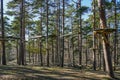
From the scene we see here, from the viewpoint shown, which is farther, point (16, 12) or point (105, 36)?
point (16, 12)

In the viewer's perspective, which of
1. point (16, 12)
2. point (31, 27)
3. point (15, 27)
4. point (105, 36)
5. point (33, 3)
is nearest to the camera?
point (105, 36)

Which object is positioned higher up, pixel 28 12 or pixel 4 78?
pixel 28 12

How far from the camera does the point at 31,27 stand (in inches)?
1597

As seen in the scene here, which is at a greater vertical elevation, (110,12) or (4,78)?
(110,12)

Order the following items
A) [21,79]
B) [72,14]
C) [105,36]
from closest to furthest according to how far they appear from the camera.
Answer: [21,79]
[105,36]
[72,14]

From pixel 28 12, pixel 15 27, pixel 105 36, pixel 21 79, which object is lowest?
pixel 21 79

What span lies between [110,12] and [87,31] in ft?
14.0

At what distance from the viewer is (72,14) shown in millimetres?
37406

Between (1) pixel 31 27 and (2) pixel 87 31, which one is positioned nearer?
(2) pixel 87 31

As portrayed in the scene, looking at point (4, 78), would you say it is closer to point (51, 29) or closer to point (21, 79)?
point (21, 79)

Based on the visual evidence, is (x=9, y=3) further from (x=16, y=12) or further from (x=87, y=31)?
(x=87, y=31)

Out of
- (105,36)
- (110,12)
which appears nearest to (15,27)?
(110,12)

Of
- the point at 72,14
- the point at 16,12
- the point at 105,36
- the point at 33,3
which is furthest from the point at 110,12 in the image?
the point at 105,36

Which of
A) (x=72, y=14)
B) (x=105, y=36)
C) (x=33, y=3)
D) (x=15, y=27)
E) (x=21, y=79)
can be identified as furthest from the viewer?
(x=72, y=14)
